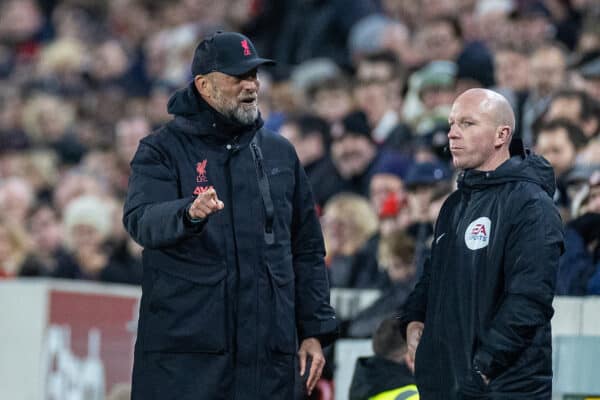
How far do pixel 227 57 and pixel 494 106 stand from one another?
1.11 metres

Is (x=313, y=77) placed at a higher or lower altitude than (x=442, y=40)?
lower

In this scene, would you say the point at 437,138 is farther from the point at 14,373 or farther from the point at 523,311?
the point at 523,311

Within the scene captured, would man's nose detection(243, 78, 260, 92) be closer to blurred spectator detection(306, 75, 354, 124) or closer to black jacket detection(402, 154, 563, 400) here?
black jacket detection(402, 154, 563, 400)

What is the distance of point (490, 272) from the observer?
17.6 feet

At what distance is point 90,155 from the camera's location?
1461 centimetres

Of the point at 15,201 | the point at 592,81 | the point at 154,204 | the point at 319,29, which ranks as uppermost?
the point at 319,29

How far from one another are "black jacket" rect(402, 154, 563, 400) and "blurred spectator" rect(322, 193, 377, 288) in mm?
3365

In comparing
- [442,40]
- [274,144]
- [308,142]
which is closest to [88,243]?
[308,142]

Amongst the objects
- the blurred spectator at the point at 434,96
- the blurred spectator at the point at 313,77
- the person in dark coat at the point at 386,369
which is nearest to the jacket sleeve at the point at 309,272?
the person in dark coat at the point at 386,369

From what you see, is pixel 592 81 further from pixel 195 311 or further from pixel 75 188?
pixel 75 188

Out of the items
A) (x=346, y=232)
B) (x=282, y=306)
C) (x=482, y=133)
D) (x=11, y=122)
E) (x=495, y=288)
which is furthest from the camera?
(x=11, y=122)

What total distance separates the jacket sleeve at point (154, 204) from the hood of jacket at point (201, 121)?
0.57ft

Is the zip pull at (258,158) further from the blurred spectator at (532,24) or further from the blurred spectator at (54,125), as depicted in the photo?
the blurred spectator at (54,125)

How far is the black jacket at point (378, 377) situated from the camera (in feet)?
21.7
